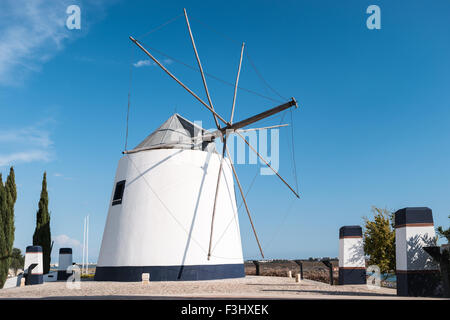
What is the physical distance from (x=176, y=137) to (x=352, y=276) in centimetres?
1052

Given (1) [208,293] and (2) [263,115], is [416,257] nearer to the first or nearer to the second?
(1) [208,293]

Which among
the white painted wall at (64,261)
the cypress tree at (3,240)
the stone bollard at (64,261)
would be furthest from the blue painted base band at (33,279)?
the white painted wall at (64,261)

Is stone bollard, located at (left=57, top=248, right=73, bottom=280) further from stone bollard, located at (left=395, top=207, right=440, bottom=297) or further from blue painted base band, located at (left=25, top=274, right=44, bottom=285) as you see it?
stone bollard, located at (left=395, top=207, right=440, bottom=297)

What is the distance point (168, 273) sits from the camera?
17.8 meters

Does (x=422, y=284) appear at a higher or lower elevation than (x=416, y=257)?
lower

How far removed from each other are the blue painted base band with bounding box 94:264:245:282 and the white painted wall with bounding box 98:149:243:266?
228 millimetres

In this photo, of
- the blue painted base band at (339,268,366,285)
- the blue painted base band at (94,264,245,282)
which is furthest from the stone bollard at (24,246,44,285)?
the blue painted base band at (339,268,366,285)

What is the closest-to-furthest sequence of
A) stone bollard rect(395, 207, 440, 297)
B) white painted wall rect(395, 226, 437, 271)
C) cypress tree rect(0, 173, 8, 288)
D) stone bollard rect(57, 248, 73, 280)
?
stone bollard rect(395, 207, 440, 297), white painted wall rect(395, 226, 437, 271), cypress tree rect(0, 173, 8, 288), stone bollard rect(57, 248, 73, 280)

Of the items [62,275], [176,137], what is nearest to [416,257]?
[176,137]

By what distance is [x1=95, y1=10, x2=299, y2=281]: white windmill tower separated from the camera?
1812 cm

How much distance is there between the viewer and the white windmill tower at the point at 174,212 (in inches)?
714

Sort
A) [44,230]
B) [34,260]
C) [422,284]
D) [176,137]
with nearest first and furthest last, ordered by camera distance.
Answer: [422,284] < [34,260] < [176,137] < [44,230]
